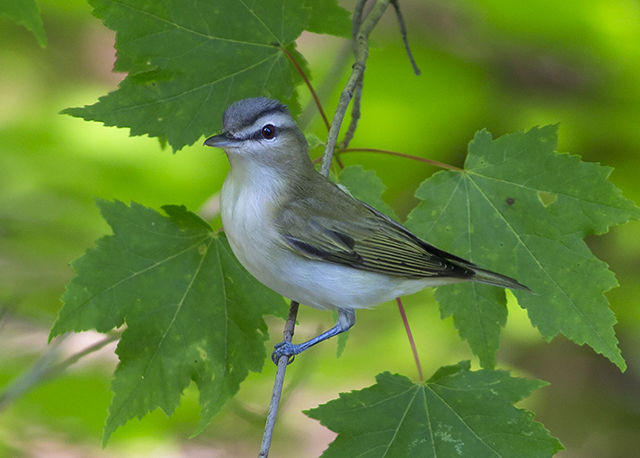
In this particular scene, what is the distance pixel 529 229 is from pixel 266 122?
0.98 meters

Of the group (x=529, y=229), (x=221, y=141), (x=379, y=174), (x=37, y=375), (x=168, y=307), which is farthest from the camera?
(x=379, y=174)

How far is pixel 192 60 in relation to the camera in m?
2.39

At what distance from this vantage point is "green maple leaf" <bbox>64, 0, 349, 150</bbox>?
2.27 m

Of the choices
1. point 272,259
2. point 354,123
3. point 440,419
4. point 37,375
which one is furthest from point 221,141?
point 37,375

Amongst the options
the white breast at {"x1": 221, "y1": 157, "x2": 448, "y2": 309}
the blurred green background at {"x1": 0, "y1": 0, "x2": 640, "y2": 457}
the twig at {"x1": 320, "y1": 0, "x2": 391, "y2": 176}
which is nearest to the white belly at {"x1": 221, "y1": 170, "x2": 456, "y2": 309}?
the white breast at {"x1": 221, "y1": 157, "x2": 448, "y2": 309}

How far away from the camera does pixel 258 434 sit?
16.4 ft

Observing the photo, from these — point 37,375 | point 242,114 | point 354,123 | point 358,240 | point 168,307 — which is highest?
point 242,114

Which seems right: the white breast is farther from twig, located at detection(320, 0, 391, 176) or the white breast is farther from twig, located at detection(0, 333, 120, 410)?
twig, located at detection(0, 333, 120, 410)

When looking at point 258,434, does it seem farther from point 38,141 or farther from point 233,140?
point 233,140

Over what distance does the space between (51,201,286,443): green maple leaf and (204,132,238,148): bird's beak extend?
369 millimetres

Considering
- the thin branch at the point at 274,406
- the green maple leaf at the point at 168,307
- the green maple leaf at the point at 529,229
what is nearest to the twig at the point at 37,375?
the green maple leaf at the point at 168,307

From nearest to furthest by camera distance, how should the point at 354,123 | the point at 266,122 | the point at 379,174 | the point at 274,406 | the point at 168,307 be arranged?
1. the point at 274,406
2. the point at 266,122
3. the point at 168,307
4. the point at 354,123
5. the point at 379,174

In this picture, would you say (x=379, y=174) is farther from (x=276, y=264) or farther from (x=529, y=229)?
(x=276, y=264)

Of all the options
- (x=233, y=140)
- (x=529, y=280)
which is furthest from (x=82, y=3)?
(x=529, y=280)
